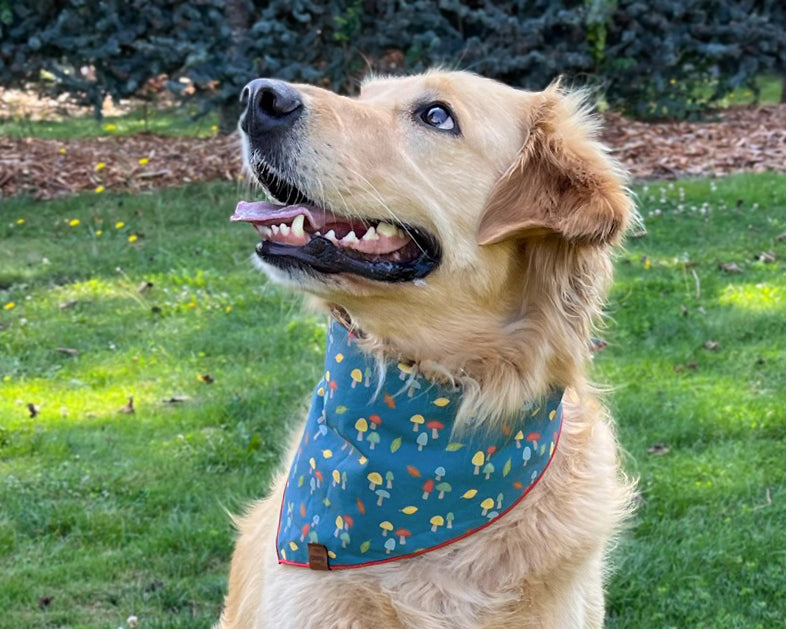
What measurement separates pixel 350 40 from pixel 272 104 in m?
8.93

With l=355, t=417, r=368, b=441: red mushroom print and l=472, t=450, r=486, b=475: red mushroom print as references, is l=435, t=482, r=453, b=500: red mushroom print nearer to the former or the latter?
l=472, t=450, r=486, b=475: red mushroom print

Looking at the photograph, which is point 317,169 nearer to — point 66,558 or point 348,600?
point 348,600

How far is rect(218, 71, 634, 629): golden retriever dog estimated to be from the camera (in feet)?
8.30

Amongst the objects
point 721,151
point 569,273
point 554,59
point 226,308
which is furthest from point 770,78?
point 569,273

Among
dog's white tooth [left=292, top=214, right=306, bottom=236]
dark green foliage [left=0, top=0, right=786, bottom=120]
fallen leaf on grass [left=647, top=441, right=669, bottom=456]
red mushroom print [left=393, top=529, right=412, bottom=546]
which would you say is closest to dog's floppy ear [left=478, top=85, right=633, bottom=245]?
dog's white tooth [left=292, top=214, right=306, bottom=236]

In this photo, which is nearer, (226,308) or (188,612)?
(188,612)

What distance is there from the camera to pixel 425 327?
270 cm

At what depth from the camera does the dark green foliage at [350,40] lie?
10.3 metres

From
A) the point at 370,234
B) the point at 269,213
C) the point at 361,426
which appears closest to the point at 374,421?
Result: the point at 361,426

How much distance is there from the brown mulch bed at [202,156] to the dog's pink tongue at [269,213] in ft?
22.2

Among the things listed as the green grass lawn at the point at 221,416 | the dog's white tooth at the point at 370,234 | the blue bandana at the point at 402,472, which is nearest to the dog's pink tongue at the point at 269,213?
the dog's white tooth at the point at 370,234

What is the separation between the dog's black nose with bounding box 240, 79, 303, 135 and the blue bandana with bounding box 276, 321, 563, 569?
28.3 inches

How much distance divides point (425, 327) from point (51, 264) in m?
5.56

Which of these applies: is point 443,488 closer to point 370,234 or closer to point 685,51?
point 370,234
